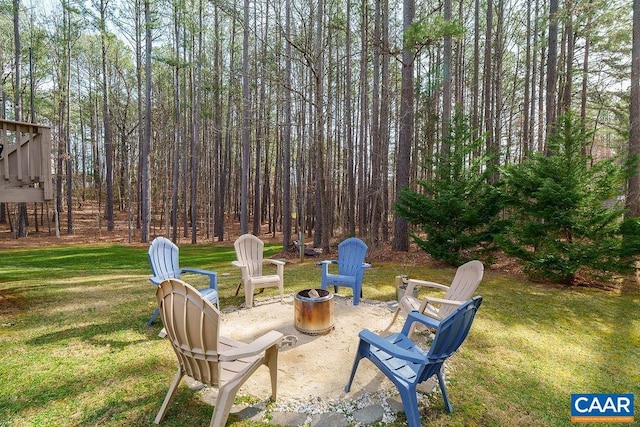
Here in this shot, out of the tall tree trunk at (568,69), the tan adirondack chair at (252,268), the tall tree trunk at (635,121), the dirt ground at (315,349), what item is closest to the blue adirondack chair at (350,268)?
the dirt ground at (315,349)

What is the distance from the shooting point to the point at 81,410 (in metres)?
2.02

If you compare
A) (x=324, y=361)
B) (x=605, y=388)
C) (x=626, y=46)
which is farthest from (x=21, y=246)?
(x=626, y=46)

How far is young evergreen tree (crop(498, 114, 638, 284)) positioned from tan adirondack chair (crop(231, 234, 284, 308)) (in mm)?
4080

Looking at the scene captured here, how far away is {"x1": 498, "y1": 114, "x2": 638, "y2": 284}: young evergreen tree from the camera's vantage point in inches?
194

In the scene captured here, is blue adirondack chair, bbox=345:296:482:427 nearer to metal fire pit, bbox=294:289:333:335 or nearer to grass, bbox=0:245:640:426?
grass, bbox=0:245:640:426

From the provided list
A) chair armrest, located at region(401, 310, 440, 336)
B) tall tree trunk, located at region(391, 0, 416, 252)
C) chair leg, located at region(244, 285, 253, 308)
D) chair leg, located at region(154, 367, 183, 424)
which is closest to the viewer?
chair leg, located at region(154, 367, 183, 424)

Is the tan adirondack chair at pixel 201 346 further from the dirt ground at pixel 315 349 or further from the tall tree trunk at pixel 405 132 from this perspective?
the tall tree trunk at pixel 405 132

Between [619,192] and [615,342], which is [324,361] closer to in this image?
[615,342]

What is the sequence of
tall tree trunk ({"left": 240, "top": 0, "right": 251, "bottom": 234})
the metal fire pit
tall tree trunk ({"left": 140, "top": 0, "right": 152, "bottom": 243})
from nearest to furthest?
the metal fire pit, tall tree trunk ({"left": 240, "top": 0, "right": 251, "bottom": 234}), tall tree trunk ({"left": 140, "top": 0, "right": 152, "bottom": 243})

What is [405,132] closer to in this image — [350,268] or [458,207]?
[458,207]

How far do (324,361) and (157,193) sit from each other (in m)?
19.8

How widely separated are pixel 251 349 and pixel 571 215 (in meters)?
5.61

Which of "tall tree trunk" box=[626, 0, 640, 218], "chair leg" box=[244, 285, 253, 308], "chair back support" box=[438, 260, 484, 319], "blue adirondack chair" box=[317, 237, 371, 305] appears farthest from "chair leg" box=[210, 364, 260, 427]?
"tall tree trunk" box=[626, 0, 640, 218]

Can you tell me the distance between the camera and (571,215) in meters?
5.13
